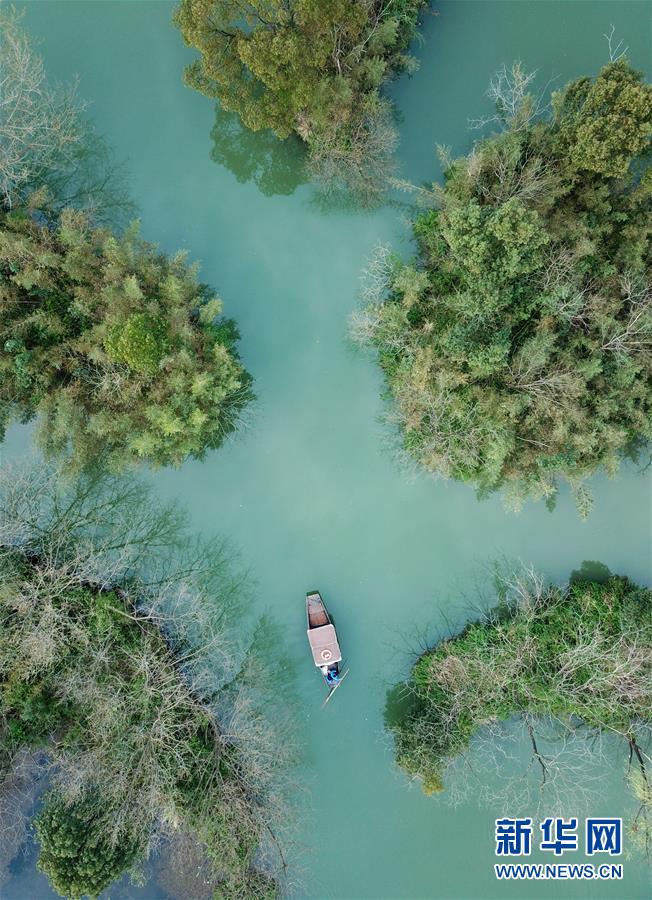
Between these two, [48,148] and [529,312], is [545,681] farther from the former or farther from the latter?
[48,148]

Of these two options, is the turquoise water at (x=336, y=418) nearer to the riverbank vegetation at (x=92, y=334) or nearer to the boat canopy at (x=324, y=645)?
the boat canopy at (x=324, y=645)

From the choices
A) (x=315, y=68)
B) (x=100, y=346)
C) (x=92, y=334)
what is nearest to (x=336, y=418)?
(x=100, y=346)

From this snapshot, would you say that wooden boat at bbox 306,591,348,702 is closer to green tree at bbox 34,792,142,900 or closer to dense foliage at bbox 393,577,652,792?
dense foliage at bbox 393,577,652,792

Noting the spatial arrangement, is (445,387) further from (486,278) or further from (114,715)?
(114,715)

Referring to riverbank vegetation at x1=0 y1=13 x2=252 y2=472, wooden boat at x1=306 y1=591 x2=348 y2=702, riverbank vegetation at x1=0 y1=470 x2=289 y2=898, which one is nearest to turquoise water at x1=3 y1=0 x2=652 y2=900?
wooden boat at x1=306 y1=591 x2=348 y2=702


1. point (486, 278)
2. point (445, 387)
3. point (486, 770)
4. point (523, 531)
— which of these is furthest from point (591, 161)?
point (486, 770)

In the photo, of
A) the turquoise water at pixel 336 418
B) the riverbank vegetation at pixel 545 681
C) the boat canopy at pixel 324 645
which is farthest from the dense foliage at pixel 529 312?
the boat canopy at pixel 324 645
